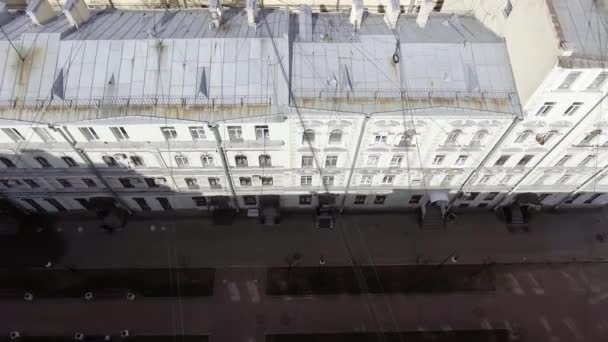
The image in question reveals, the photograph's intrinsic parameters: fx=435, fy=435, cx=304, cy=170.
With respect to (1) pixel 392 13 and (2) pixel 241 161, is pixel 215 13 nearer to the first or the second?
(2) pixel 241 161

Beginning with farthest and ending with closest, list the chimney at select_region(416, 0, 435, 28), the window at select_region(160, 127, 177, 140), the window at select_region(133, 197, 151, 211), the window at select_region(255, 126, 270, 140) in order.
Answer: the window at select_region(133, 197, 151, 211) → the chimney at select_region(416, 0, 435, 28) → the window at select_region(255, 126, 270, 140) → the window at select_region(160, 127, 177, 140)

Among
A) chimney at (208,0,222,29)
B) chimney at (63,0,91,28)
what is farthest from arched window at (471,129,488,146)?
chimney at (63,0,91,28)

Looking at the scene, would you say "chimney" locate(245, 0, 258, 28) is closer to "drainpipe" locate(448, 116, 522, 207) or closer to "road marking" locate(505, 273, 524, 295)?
"drainpipe" locate(448, 116, 522, 207)

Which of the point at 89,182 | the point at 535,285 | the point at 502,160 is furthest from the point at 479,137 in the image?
the point at 89,182

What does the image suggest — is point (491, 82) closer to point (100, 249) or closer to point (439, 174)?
point (439, 174)

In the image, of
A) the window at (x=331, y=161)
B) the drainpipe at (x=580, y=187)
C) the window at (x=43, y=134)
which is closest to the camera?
the window at (x=43, y=134)

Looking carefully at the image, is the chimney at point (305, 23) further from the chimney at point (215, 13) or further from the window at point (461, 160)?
the window at point (461, 160)

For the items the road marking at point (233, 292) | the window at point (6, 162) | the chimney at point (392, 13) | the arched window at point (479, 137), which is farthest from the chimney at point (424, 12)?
the window at point (6, 162)

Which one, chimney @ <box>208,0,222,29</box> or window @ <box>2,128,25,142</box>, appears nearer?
window @ <box>2,128,25,142</box>
